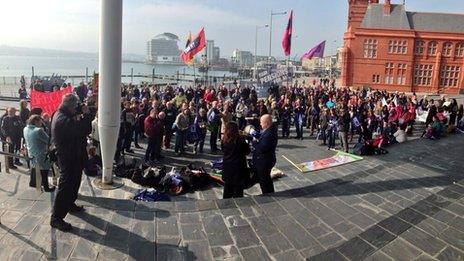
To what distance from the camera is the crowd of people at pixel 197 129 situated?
501 centimetres

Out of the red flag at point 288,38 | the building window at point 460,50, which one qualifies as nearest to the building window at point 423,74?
the building window at point 460,50

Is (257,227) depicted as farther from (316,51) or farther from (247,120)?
(316,51)

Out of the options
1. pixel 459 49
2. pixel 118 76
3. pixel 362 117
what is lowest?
pixel 362 117

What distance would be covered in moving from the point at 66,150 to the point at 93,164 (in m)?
4.74

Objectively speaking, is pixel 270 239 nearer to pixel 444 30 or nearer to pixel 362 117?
pixel 362 117

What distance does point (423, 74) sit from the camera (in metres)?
57.8

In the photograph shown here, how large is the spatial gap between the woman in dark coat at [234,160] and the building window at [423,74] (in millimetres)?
58924

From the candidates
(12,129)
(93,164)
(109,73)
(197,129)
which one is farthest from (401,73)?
(109,73)

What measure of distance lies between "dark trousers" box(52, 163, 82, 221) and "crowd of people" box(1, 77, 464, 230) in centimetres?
1

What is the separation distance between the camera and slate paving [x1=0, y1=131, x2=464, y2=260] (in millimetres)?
4637

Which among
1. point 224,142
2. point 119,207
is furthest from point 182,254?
point 224,142

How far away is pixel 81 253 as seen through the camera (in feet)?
14.6

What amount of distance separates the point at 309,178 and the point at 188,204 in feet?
14.9

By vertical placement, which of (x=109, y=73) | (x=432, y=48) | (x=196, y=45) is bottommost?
(x=109, y=73)
